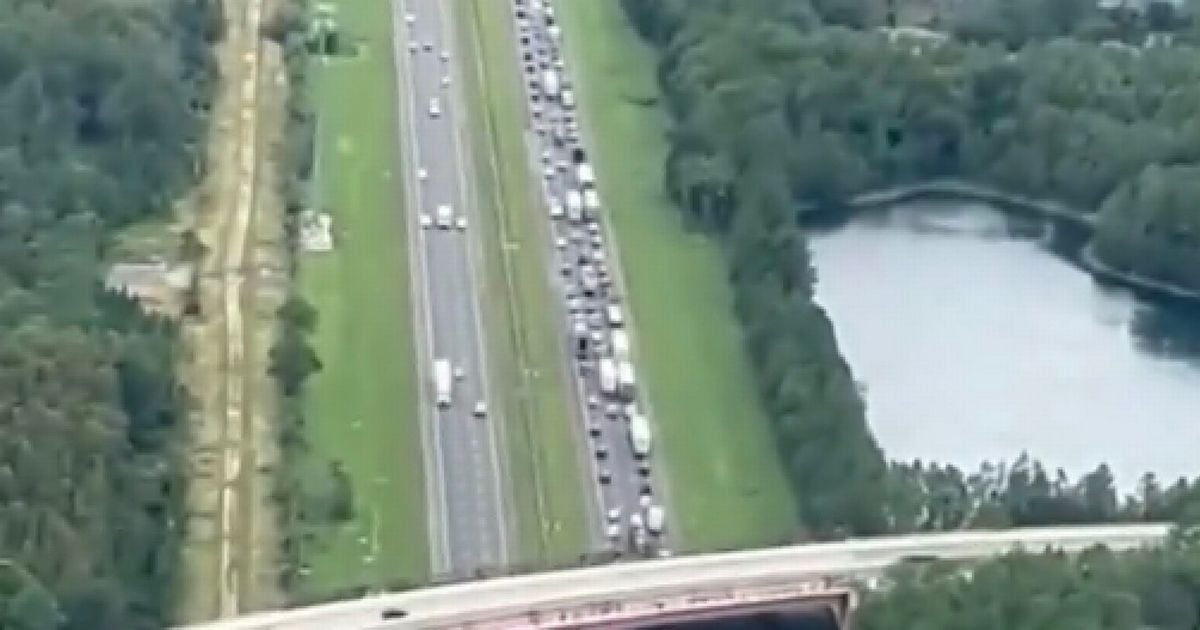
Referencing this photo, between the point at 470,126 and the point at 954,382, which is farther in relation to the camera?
the point at 470,126

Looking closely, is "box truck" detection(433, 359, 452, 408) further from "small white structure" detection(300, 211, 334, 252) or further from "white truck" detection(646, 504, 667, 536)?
"small white structure" detection(300, 211, 334, 252)

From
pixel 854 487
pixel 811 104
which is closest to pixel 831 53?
pixel 811 104

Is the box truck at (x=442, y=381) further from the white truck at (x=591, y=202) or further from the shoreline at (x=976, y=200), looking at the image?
the shoreline at (x=976, y=200)

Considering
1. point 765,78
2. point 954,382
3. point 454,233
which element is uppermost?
point 765,78

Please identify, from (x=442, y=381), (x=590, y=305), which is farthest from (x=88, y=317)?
(x=590, y=305)

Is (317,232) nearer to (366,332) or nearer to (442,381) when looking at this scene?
(366,332)

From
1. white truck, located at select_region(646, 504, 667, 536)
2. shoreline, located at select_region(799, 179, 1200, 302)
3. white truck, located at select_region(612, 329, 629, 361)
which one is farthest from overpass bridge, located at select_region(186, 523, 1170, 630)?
shoreline, located at select_region(799, 179, 1200, 302)

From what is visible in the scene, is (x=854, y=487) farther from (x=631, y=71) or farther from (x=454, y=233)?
(x=631, y=71)
